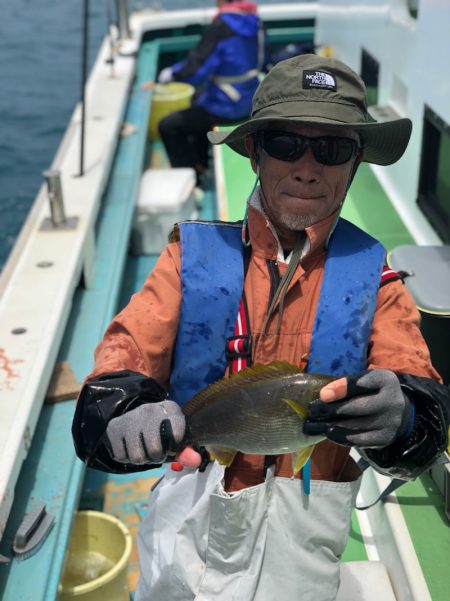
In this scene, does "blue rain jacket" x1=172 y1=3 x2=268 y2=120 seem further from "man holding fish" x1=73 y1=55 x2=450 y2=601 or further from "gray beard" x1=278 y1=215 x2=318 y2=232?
"gray beard" x1=278 y1=215 x2=318 y2=232

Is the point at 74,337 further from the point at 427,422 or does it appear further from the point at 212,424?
the point at 427,422

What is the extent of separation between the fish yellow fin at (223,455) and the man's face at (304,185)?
0.65 metres

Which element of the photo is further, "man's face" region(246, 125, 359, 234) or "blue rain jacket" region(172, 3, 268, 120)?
"blue rain jacket" region(172, 3, 268, 120)

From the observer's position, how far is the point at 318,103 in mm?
2055

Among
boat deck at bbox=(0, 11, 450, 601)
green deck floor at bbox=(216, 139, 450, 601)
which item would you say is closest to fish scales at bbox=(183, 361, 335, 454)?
boat deck at bbox=(0, 11, 450, 601)

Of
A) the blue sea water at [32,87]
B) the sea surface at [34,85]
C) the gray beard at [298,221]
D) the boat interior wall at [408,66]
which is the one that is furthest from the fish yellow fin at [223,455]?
the blue sea water at [32,87]

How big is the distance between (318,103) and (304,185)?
8.8 inches

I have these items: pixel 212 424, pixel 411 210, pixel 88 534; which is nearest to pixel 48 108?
pixel 411 210

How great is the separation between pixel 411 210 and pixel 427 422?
10.7 feet

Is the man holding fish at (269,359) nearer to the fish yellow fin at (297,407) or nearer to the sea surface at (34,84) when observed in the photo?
the fish yellow fin at (297,407)

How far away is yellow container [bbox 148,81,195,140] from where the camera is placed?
8.84m

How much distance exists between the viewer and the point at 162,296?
219cm

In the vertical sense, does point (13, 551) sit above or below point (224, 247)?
below

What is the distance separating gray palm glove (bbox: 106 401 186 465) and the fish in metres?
0.08
